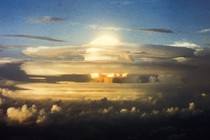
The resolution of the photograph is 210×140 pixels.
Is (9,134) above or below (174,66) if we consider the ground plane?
below

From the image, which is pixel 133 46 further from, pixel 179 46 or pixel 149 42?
pixel 179 46

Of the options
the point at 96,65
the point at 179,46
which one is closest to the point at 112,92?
the point at 96,65

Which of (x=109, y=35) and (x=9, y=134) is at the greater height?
(x=109, y=35)

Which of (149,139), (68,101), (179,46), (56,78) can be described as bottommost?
(149,139)

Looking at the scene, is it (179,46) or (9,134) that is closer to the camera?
(9,134)

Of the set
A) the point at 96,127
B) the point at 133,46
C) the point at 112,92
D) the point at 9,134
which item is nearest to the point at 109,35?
the point at 133,46

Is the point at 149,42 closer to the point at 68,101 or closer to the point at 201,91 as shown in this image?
the point at 201,91

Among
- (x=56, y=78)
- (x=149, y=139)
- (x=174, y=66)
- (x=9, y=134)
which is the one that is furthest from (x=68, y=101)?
(x=174, y=66)

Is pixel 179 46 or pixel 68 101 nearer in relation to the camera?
pixel 68 101

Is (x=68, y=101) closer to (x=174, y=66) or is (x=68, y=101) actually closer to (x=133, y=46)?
(x=133, y=46)
